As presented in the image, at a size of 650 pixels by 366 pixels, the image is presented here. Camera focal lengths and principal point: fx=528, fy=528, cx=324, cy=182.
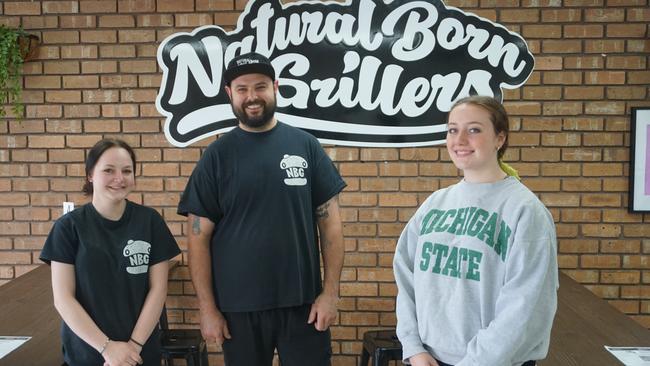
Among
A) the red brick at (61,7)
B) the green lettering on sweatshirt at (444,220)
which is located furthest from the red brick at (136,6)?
the green lettering on sweatshirt at (444,220)

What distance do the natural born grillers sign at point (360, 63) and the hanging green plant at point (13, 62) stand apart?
728mm

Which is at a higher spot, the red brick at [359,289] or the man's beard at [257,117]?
the man's beard at [257,117]

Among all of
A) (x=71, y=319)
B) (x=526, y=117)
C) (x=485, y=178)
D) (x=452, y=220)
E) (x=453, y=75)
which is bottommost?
(x=71, y=319)

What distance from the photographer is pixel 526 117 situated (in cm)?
292

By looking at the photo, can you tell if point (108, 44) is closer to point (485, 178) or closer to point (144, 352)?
point (144, 352)

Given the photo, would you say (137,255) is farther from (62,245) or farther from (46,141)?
(46,141)

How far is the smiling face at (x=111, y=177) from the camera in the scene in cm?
178

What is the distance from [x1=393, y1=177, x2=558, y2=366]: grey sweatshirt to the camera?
4.48 feet

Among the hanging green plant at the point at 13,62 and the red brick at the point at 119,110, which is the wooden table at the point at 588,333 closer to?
the red brick at the point at 119,110

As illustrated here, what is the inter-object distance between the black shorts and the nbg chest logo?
37cm

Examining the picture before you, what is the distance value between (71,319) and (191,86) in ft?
5.22

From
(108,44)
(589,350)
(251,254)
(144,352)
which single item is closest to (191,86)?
(108,44)

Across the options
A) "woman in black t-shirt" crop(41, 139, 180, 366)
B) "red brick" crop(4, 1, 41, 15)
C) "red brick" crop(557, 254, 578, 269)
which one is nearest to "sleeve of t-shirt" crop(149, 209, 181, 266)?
"woman in black t-shirt" crop(41, 139, 180, 366)

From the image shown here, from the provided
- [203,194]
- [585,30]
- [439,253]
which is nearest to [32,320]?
[203,194]
